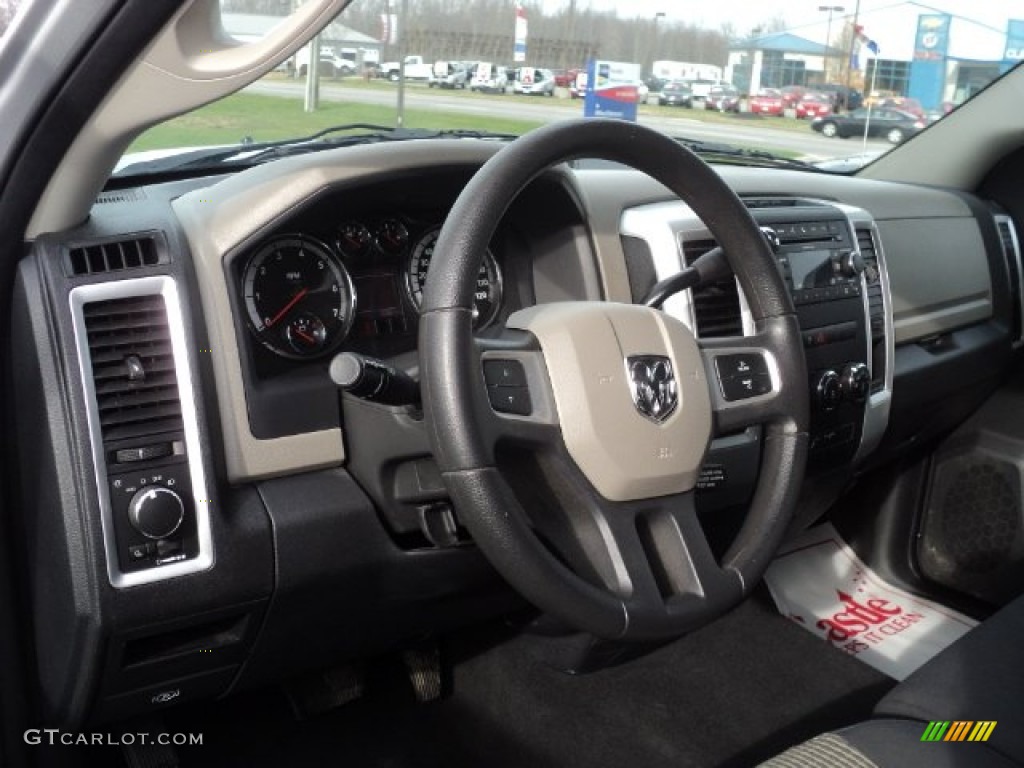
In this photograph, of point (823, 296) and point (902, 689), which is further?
point (823, 296)

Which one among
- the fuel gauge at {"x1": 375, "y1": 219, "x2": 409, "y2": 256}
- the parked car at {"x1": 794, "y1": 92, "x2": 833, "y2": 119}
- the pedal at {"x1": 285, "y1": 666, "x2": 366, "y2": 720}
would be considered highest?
the parked car at {"x1": 794, "y1": 92, "x2": 833, "y2": 119}

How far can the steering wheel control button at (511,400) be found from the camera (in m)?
1.61

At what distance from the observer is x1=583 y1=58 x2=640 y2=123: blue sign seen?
2422mm

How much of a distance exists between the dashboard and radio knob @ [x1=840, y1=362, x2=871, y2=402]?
1.2 inches

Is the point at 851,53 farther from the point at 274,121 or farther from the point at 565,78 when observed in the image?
the point at 274,121

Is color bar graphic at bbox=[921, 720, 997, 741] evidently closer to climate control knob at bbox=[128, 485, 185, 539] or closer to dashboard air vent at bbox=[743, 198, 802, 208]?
climate control knob at bbox=[128, 485, 185, 539]

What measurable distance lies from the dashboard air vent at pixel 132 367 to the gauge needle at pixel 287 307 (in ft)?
0.70

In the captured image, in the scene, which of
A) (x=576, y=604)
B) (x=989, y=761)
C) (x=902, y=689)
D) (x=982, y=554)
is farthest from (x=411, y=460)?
(x=982, y=554)

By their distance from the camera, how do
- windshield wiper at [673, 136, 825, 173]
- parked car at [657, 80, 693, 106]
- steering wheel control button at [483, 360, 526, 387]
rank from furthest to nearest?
windshield wiper at [673, 136, 825, 173] → parked car at [657, 80, 693, 106] → steering wheel control button at [483, 360, 526, 387]

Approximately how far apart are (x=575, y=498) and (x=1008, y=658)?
74cm

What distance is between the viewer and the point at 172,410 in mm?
1772

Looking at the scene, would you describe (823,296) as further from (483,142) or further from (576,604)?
(576,604)

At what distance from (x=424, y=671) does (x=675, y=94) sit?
4.76 ft

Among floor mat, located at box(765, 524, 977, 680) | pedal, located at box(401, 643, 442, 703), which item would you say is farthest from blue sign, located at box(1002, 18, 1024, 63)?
pedal, located at box(401, 643, 442, 703)
